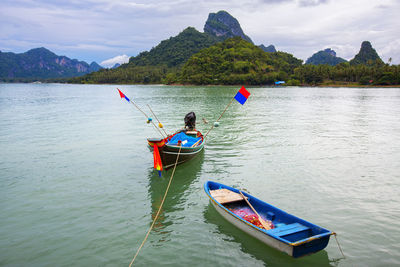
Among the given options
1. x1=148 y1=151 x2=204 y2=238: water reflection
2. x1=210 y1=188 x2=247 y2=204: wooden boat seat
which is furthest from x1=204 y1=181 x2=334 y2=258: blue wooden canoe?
x1=148 y1=151 x2=204 y2=238: water reflection

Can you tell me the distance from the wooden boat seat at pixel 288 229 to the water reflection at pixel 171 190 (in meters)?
3.72

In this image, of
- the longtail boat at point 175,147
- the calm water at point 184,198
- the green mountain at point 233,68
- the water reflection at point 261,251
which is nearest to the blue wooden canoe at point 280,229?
the water reflection at point 261,251

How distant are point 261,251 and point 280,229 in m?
0.95

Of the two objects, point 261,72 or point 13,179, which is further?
point 261,72

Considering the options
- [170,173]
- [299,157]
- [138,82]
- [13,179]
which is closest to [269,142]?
[299,157]

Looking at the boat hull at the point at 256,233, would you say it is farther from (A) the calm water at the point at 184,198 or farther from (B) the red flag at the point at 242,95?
(B) the red flag at the point at 242,95

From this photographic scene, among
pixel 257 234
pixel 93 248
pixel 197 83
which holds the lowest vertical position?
pixel 93 248

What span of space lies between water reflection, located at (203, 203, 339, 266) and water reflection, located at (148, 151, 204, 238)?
1726mm

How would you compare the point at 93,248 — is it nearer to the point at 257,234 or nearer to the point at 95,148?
the point at 257,234

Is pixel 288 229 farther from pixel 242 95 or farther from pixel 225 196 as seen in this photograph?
pixel 242 95

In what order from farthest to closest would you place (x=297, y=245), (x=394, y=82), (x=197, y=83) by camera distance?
(x=197, y=83)
(x=394, y=82)
(x=297, y=245)

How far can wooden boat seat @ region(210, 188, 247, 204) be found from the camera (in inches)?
374

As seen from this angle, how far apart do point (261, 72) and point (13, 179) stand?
532 feet

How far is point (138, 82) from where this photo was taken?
19612 centimetres
